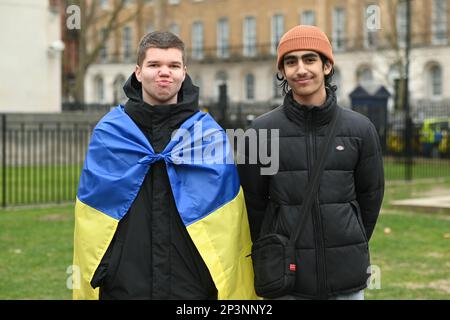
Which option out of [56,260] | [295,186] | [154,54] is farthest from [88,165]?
[56,260]

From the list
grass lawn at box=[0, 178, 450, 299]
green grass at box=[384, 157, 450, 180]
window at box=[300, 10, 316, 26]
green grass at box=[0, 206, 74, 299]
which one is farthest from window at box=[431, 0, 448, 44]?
green grass at box=[0, 206, 74, 299]

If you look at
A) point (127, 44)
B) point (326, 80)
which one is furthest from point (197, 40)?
point (326, 80)

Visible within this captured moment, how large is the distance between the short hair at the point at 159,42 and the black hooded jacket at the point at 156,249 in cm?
25

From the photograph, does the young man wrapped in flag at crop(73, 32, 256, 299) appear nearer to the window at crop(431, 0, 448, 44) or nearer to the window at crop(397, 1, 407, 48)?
the window at crop(397, 1, 407, 48)

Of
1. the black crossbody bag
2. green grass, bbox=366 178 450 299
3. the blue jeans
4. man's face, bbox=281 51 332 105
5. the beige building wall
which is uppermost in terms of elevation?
the beige building wall

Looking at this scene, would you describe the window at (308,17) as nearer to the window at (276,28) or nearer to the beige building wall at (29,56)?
the window at (276,28)

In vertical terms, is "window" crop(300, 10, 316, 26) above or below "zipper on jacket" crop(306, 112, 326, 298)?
above

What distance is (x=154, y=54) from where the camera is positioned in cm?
378

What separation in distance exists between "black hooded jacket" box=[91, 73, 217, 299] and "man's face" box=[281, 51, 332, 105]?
0.49 metres

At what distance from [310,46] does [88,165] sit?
1163 mm

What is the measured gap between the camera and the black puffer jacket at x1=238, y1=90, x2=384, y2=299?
3709mm

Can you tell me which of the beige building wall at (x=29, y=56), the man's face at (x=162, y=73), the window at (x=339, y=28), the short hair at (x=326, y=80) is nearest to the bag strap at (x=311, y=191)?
the short hair at (x=326, y=80)

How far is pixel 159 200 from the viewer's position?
375 cm

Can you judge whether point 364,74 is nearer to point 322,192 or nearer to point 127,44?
point 127,44
